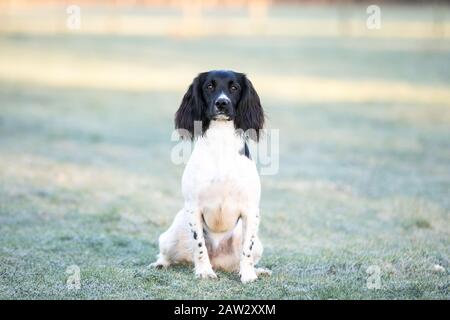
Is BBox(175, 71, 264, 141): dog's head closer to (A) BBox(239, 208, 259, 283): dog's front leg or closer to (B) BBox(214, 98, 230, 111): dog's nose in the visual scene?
(B) BBox(214, 98, 230, 111): dog's nose

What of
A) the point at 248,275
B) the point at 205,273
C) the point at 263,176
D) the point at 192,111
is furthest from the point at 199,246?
the point at 263,176

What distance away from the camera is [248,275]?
5891mm

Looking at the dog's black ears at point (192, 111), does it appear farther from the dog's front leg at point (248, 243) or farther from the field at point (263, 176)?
the field at point (263, 176)

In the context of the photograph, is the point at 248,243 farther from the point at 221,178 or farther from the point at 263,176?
the point at 263,176

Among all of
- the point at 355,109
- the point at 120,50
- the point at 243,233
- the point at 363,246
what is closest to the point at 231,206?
the point at 243,233

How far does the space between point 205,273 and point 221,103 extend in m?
1.30

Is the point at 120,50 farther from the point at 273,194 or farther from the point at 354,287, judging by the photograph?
the point at 354,287

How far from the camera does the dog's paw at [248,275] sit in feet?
19.2

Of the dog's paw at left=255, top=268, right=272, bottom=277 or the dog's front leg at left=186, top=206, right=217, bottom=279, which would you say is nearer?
the dog's front leg at left=186, top=206, right=217, bottom=279

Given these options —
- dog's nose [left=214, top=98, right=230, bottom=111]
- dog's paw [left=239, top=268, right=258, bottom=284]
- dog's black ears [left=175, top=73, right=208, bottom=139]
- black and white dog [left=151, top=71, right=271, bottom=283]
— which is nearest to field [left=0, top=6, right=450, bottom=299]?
dog's paw [left=239, top=268, right=258, bottom=284]

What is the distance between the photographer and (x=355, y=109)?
17.3 metres

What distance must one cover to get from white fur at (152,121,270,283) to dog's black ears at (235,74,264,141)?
0.11 meters

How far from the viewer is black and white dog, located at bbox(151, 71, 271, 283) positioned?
5.83 metres
